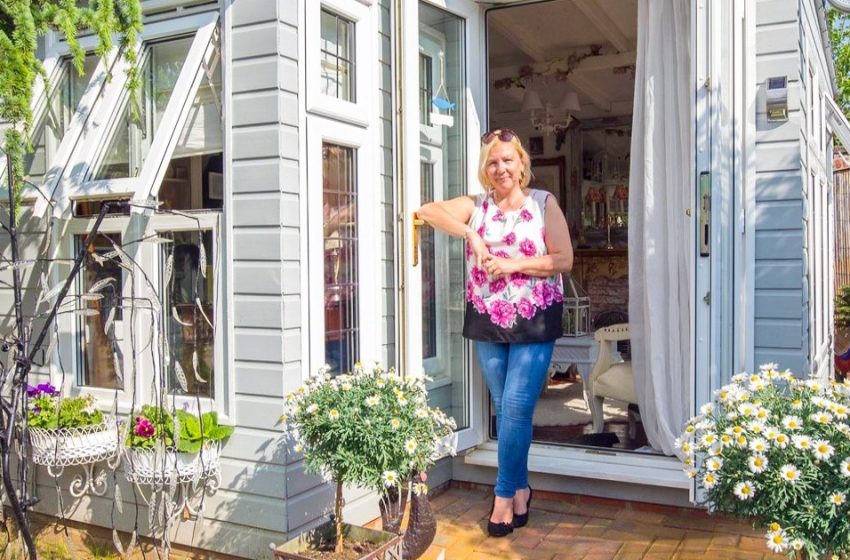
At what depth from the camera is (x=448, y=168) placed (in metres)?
3.56

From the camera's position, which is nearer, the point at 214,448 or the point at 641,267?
the point at 214,448

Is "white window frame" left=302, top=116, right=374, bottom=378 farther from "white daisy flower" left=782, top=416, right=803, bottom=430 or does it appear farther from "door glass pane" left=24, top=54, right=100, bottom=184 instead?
"white daisy flower" left=782, top=416, right=803, bottom=430

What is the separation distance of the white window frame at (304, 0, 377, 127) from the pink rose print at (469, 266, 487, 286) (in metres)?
0.74

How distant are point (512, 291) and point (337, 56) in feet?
3.82

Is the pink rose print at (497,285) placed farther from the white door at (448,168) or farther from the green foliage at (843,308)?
the green foliage at (843,308)

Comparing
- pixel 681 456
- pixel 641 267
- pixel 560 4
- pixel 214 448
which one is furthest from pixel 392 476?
pixel 560 4

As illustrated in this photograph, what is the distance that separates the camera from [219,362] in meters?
2.93

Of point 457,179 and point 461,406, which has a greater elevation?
point 457,179

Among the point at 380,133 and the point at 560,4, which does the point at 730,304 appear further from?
the point at 560,4

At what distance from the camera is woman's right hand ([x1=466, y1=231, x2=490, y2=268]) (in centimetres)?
303

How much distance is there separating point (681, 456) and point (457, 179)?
5.07ft

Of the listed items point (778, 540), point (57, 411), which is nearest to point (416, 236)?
point (57, 411)

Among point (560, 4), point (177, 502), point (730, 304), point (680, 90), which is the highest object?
point (560, 4)

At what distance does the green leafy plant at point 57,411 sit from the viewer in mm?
2951
